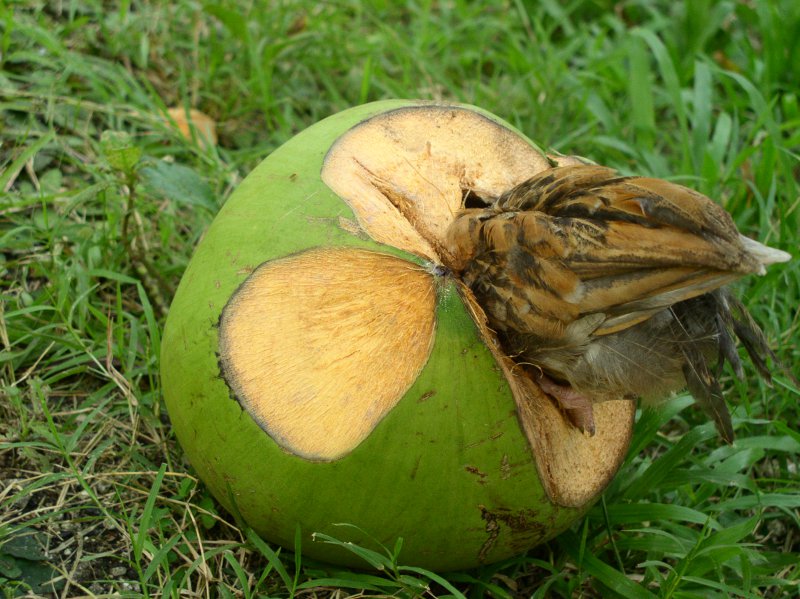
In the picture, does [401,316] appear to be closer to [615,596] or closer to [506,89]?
[615,596]

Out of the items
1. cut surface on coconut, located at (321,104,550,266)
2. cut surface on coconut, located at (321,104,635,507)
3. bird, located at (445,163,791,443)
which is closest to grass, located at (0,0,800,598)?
cut surface on coconut, located at (321,104,635,507)

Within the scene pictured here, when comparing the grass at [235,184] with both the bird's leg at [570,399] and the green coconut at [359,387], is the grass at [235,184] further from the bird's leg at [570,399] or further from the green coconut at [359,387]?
the bird's leg at [570,399]

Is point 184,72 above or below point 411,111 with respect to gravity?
below

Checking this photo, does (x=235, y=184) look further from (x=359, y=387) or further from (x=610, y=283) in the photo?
(x=610, y=283)

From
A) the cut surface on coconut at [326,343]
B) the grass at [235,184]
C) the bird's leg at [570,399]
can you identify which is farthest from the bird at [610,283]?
the grass at [235,184]

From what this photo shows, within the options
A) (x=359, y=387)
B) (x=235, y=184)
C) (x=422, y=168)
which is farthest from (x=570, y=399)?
(x=235, y=184)

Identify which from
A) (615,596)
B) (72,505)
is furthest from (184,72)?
(615,596)

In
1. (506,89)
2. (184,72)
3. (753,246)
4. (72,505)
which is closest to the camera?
(753,246)
